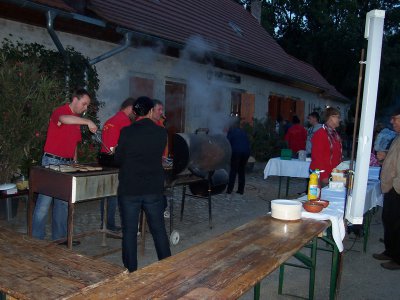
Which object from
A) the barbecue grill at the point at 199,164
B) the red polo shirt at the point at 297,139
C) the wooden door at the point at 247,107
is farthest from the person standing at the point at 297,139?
the wooden door at the point at 247,107

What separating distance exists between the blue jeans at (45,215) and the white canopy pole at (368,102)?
3.06m

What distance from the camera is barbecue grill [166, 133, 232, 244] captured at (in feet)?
17.9

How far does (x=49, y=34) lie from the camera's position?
755 cm

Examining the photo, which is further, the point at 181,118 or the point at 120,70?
the point at 181,118

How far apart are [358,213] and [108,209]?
335 centimetres

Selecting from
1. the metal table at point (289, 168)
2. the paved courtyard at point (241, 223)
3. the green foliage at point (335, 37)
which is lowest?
the paved courtyard at point (241, 223)

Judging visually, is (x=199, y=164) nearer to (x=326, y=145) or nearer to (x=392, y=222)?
(x=326, y=145)

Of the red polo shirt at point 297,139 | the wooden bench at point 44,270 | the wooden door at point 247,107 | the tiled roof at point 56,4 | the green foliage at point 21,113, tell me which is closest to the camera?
the wooden bench at point 44,270

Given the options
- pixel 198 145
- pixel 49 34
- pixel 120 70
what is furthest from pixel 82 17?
pixel 198 145

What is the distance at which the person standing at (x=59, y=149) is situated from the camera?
4445mm

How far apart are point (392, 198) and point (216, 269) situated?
10.6 feet

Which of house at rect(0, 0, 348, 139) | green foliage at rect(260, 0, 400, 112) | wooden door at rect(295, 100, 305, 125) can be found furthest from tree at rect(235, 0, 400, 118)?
house at rect(0, 0, 348, 139)

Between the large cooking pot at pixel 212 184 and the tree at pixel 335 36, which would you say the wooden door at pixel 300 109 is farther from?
the large cooking pot at pixel 212 184

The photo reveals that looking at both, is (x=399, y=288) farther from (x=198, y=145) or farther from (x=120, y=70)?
(x=120, y=70)
